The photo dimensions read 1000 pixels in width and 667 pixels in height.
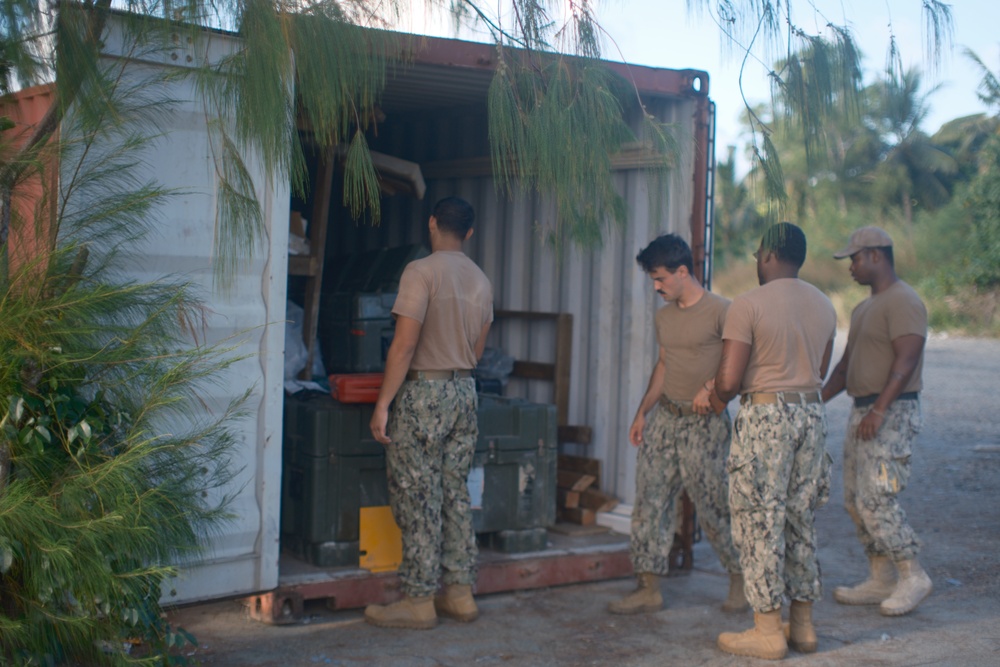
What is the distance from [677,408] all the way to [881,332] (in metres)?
1.16

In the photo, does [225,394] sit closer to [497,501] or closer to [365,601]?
[365,601]

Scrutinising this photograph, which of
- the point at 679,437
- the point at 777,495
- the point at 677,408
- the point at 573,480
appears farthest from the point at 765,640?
the point at 573,480

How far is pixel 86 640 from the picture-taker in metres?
3.29

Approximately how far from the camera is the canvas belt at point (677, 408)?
5180mm

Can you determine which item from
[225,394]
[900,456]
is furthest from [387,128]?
[900,456]

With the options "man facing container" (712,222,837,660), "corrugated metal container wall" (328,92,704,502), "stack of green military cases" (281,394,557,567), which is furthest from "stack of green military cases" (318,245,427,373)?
"man facing container" (712,222,837,660)

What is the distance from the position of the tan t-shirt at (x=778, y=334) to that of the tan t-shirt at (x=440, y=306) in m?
1.21

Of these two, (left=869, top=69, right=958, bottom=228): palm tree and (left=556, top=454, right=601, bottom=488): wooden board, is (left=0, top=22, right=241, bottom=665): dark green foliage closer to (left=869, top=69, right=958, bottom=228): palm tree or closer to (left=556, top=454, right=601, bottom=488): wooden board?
(left=556, top=454, right=601, bottom=488): wooden board

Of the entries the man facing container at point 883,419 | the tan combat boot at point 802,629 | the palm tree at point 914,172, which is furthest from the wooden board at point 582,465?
the palm tree at point 914,172

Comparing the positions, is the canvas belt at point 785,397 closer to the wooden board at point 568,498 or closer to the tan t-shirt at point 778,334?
the tan t-shirt at point 778,334

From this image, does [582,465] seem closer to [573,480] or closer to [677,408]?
[573,480]

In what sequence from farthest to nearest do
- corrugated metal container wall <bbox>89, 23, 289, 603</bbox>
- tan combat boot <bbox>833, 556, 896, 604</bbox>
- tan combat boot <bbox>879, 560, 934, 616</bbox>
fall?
tan combat boot <bbox>833, 556, 896, 604</bbox> → tan combat boot <bbox>879, 560, 934, 616</bbox> → corrugated metal container wall <bbox>89, 23, 289, 603</bbox>

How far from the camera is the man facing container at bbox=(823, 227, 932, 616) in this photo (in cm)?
531

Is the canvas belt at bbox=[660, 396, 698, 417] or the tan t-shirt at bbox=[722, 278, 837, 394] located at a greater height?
the tan t-shirt at bbox=[722, 278, 837, 394]
